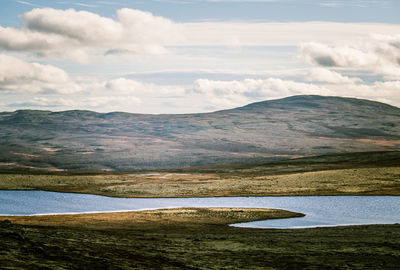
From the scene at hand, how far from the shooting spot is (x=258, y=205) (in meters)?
80.9

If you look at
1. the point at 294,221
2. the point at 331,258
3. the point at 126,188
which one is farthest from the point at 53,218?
the point at 126,188

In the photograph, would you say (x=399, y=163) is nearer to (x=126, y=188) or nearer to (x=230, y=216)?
(x=126, y=188)

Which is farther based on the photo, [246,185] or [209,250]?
[246,185]

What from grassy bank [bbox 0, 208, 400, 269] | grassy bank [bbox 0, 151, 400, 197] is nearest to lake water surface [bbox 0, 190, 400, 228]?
grassy bank [bbox 0, 151, 400, 197]

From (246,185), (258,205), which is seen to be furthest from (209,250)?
(246,185)

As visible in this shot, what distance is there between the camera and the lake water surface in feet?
199

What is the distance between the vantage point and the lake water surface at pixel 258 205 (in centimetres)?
6072

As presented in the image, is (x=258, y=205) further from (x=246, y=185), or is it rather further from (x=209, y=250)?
(x=209, y=250)

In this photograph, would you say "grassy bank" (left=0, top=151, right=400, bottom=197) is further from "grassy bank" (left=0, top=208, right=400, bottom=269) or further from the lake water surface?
"grassy bank" (left=0, top=208, right=400, bottom=269)

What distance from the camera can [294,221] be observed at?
2386 inches

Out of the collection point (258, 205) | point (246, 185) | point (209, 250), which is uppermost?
point (209, 250)

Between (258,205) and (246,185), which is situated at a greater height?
(246,185)

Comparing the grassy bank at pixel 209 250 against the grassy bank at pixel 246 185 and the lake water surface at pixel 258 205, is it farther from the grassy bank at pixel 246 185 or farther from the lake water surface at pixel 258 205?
the grassy bank at pixel 246 185

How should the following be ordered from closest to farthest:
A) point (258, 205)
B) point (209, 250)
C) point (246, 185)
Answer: point (209, 250) < point (258, 205) < point (246, 185)
